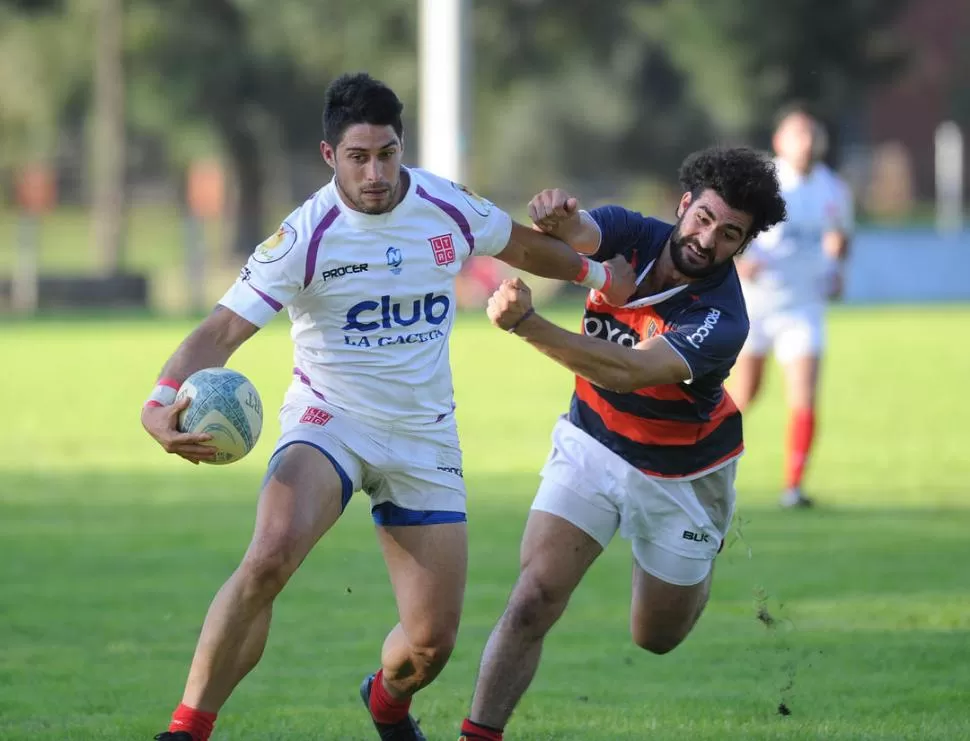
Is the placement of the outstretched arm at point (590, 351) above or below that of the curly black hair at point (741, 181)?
below

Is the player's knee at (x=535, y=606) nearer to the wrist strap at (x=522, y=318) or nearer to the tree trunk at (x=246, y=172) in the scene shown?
the wrist strap at (x=522, y=318)

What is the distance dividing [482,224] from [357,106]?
734 mm

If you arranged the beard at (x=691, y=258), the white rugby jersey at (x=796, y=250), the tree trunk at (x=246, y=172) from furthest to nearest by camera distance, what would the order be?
1. the tree trunk at (x=246, y=172)
2. the white rugby jersey at (x=796, y=250)
3. the beard at (x=691, y=258)

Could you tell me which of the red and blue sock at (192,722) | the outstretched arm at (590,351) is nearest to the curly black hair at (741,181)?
the outstretched arm at (590,351)

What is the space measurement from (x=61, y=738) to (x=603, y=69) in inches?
1737

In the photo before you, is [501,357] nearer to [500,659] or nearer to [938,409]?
[938,409]

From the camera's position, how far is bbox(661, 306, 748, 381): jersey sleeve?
6180 mm

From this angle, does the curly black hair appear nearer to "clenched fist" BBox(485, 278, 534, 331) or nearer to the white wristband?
"clenched fist" BBox(485, 278, 534, 331)

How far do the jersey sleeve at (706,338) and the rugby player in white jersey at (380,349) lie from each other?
33 centimetres

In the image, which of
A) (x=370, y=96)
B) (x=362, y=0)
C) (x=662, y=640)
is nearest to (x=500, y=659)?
(x=662, y=640)

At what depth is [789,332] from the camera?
474 inches

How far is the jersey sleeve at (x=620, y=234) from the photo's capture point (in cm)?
658

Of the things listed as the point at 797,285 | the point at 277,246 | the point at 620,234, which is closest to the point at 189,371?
the point at 277,246

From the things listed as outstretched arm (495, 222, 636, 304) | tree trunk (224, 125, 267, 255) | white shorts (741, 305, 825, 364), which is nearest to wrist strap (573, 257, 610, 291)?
outstretched arm (495, 222, 636, 304)
